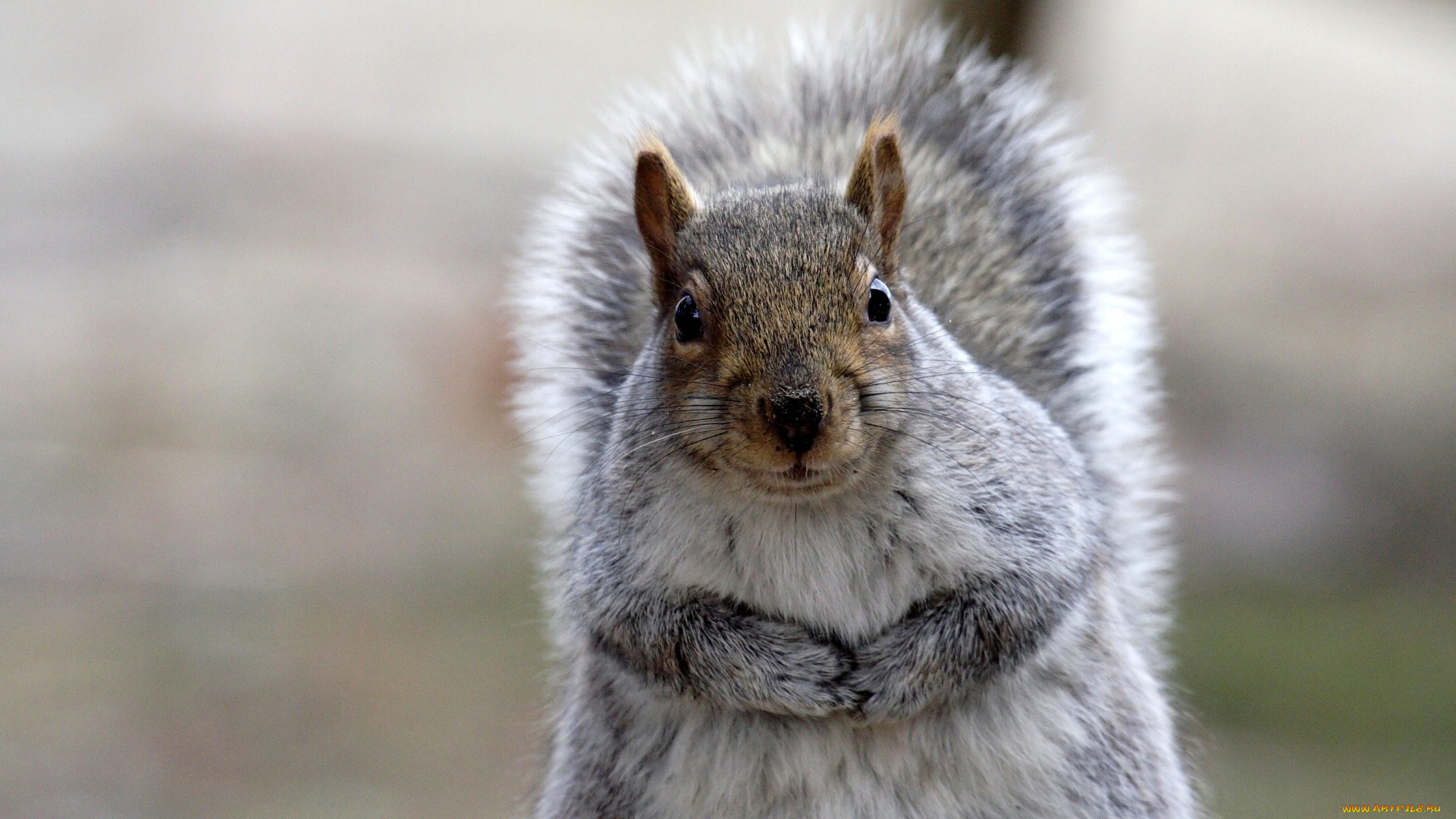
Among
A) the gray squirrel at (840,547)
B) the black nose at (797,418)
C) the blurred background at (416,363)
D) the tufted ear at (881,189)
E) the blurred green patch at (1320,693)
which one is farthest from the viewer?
the blurred background at (416,363)

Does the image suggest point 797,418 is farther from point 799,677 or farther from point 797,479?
point 799,677

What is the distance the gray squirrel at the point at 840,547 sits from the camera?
1.44 meters

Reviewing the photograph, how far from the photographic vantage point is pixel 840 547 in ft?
4.91

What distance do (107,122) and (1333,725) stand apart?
13.8 ft

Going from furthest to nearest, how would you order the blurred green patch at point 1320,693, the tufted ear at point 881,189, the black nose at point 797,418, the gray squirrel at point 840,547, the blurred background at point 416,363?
1. the blurred background at point 416,363
2. the blurred green patch at point 1320,693
3. the tufted ear at point 881,189
4. the gray squirrel at point 840,547
5. the black nose at point 797,418

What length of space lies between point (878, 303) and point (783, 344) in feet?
0.52

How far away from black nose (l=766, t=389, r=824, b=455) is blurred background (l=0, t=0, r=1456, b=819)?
222 cm

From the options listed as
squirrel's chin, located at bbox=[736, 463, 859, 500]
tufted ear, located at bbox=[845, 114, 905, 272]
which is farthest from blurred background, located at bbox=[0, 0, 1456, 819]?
squirrel's chin, located at bbox=[736, 463, 859, 500]

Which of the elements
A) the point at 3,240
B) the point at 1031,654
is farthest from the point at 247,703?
the point at 1031,654

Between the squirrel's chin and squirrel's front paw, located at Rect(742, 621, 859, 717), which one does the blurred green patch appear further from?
the squirrel's chin

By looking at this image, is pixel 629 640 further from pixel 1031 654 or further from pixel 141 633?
pixel 141 633

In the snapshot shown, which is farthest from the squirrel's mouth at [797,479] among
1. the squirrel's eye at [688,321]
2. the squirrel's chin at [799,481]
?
the squirrel's eye at [688,321]

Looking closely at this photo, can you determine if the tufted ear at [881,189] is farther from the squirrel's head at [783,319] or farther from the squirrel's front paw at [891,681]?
the squirrel's front paw at [891,681]

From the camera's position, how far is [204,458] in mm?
4348
